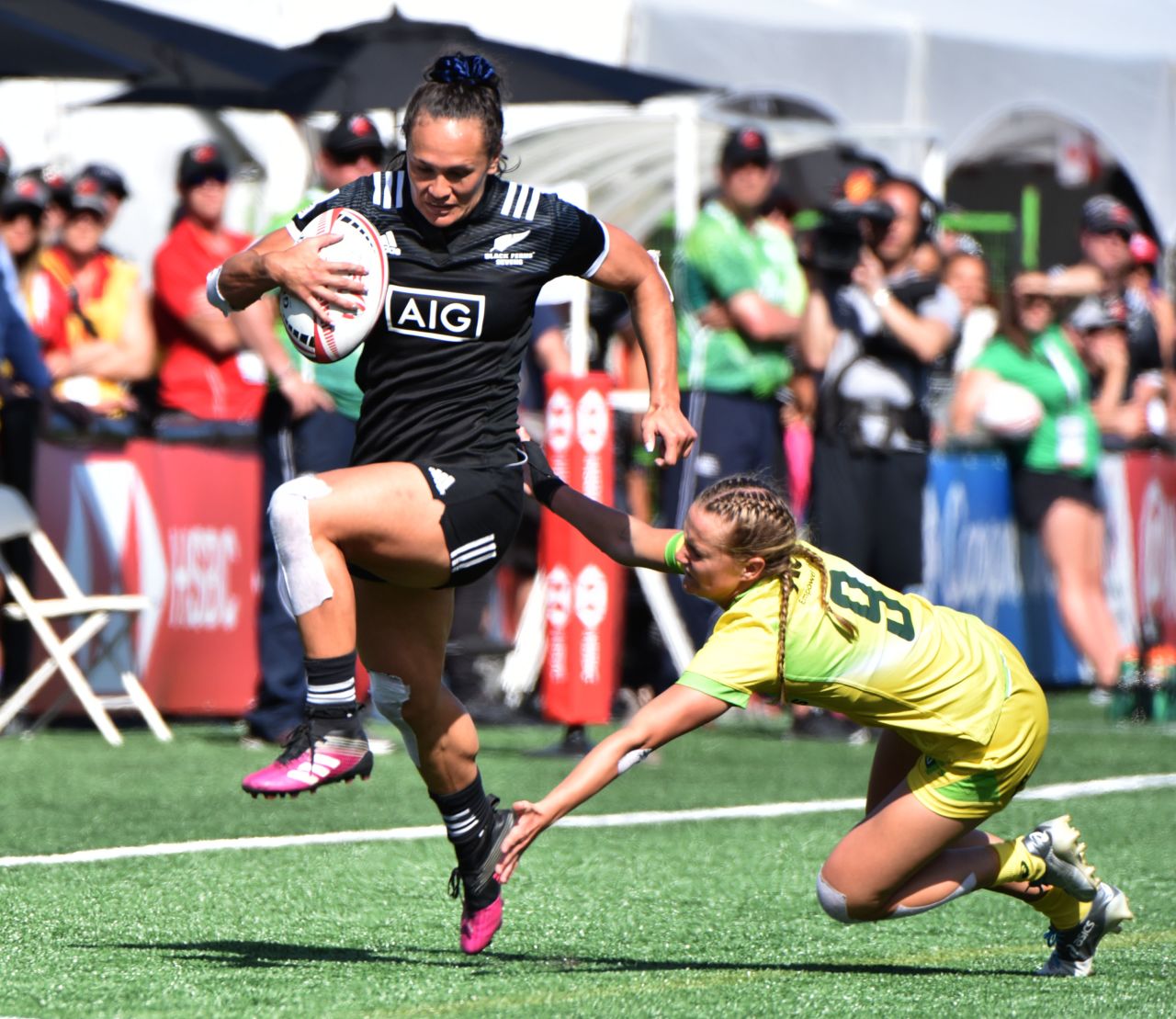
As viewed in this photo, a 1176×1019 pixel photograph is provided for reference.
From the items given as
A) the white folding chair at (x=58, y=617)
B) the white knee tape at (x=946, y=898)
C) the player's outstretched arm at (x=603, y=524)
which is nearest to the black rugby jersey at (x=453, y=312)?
the player's outstretched arm at (x=603, y=524)

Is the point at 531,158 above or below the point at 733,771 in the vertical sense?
above

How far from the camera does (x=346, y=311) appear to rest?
16.8 feet

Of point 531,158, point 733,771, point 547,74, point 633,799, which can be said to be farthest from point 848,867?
point 531,158

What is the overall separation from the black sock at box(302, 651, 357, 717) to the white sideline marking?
1.89m

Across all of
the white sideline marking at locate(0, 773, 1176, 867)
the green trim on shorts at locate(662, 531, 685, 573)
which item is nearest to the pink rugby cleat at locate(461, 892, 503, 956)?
the green trim on shorts at locate(662, 531, 685, 573)

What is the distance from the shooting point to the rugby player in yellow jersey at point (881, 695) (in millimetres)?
5090

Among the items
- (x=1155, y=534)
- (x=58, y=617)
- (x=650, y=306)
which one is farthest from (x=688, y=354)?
(x=650, y=306)

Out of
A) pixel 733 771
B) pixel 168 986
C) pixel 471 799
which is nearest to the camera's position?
pixel 168 986

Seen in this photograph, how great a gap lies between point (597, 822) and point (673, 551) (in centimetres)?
280

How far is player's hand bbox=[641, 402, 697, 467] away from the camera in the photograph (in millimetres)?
5289

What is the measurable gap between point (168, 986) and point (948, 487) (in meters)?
8.51

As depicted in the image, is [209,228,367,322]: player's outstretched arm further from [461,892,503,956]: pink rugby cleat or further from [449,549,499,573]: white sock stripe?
[461,892,503,956]: pink rugby cleat

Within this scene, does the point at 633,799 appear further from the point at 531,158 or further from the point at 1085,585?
the point at 531,158

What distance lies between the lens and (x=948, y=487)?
12.7 meters
